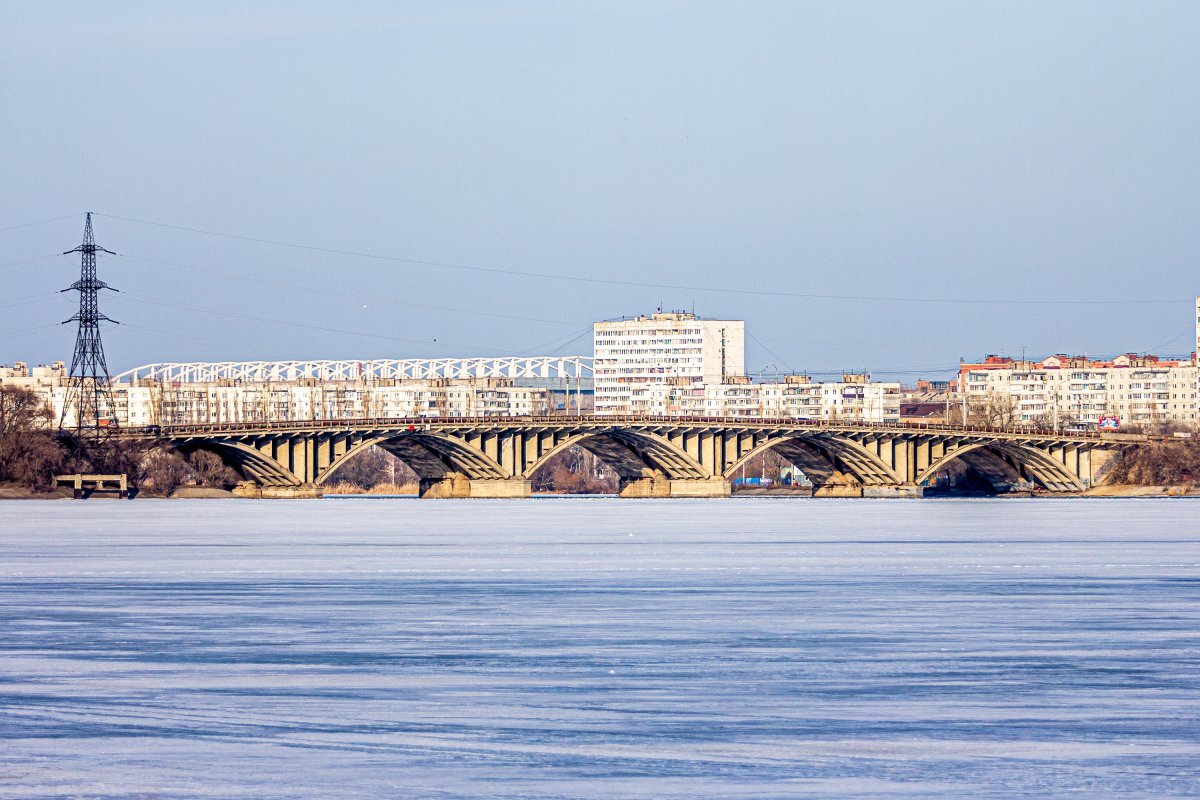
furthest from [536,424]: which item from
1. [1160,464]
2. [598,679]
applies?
[598,679]

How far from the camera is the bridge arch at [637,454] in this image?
165 meters

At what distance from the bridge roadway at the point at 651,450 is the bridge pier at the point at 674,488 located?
0.12 m

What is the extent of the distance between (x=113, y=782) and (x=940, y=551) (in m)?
47.8

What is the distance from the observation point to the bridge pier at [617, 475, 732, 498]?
166875mm

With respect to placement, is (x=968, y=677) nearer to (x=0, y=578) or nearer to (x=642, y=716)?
(x=642, y=716)

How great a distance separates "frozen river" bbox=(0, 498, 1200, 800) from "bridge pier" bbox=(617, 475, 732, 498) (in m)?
111

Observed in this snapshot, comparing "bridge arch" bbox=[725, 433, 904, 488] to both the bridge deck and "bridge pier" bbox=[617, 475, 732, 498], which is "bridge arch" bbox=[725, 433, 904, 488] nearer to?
the bridge deck

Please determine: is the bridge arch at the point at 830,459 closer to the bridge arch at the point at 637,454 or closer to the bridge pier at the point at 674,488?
the bridge pier at the point at 674,488

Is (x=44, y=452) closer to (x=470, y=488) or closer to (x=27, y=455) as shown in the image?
(x=27, y=455)

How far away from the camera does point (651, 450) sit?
16800cm

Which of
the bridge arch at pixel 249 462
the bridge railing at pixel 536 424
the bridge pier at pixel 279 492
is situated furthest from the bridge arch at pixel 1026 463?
the bridge arch at pixel 249 462

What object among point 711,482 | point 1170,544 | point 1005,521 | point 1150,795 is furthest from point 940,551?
point 711,482

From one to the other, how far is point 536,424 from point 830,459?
94.8 ft

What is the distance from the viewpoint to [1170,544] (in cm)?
6831
